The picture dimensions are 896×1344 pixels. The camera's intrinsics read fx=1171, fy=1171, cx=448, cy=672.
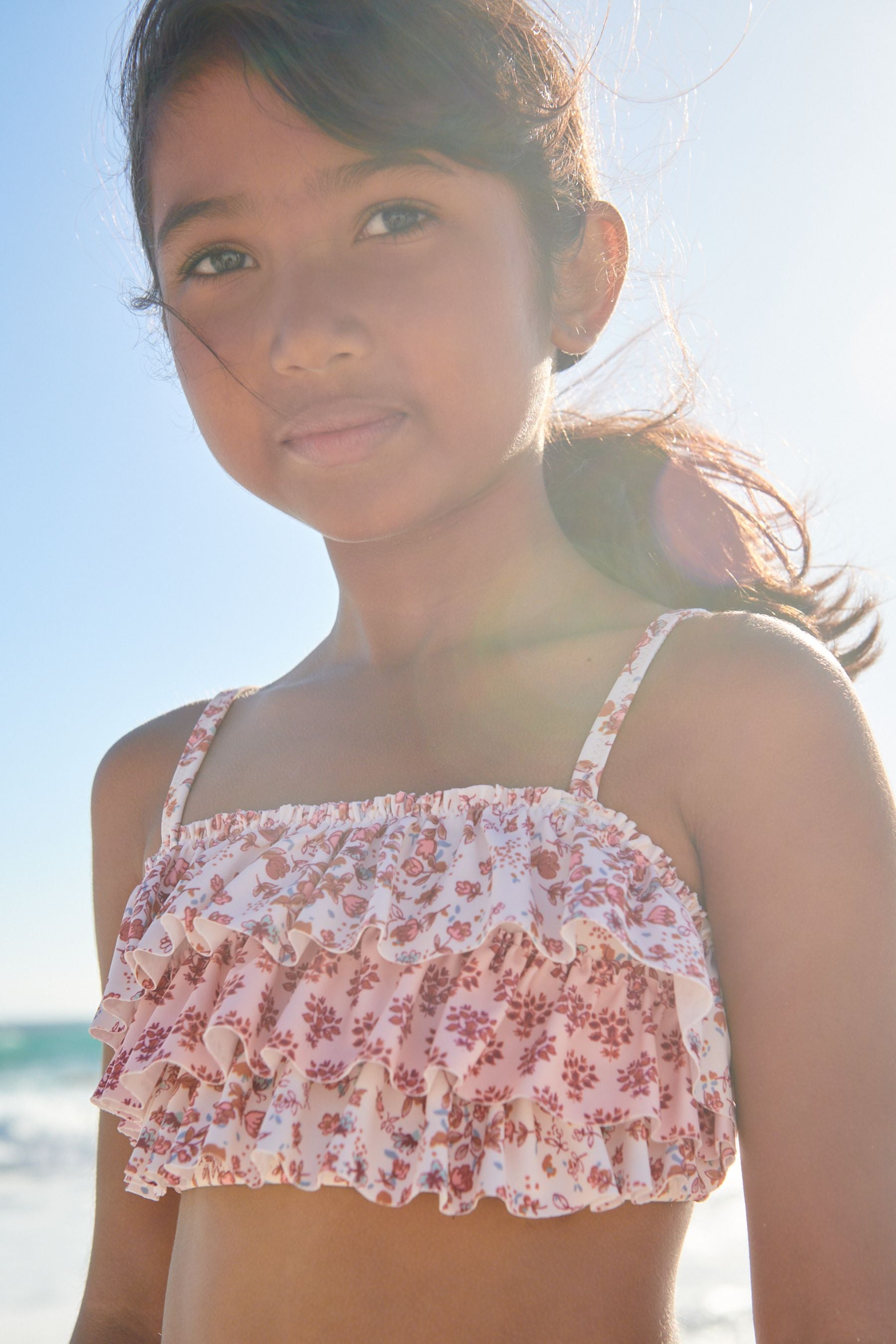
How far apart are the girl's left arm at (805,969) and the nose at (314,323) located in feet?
2.26

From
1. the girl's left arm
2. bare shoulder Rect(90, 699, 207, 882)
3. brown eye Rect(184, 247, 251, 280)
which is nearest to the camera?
the girl's left arm

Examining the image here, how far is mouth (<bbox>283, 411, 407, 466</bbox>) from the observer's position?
1674 millimetres

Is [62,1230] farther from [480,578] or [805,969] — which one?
[805,969]

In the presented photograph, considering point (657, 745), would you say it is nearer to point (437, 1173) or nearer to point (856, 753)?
point (856, 753)

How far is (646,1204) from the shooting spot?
1.44 meters

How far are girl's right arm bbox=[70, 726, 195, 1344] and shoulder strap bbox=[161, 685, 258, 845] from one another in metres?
0.06

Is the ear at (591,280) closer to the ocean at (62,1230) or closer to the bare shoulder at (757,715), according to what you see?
the bare shoulder at (757,715)

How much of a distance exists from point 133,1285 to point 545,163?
1.92 metres

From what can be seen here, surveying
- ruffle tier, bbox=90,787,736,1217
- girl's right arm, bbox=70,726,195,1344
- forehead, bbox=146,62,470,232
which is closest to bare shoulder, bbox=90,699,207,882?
girl's right arm, bbox=70,726,195,1344

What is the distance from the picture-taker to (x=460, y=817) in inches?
64.2

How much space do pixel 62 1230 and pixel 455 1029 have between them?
29.9 feet

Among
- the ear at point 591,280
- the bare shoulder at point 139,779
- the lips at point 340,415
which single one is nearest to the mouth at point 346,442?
the lips at point 340,415

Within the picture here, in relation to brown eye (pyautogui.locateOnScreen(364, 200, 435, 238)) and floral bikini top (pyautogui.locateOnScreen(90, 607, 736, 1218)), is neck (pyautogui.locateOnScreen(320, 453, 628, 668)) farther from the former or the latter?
brown eye (pyautogui.locateOnScreen(364, 200, 435, 238))

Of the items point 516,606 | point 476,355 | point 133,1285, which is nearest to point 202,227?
point 476,355
